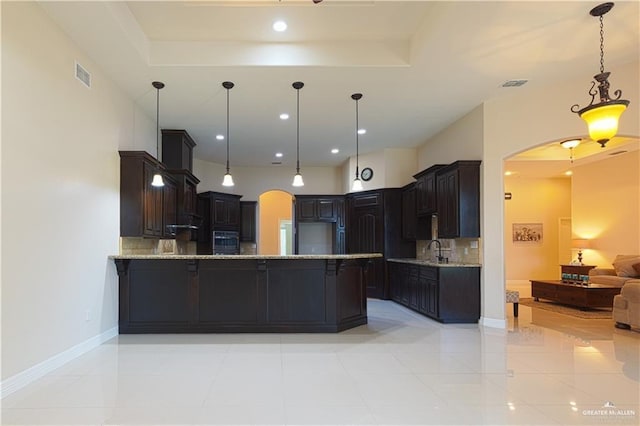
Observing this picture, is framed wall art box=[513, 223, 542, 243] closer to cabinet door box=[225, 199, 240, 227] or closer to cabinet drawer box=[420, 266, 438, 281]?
cabinet drawer box=[420, 266, 438, 281]

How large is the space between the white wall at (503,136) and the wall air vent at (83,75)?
17.6 ft

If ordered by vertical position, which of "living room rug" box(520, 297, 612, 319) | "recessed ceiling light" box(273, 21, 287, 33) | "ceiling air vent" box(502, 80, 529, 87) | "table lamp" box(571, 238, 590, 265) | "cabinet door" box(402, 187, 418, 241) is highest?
"recessed ceiling light" box(273, 21, 287, 33)

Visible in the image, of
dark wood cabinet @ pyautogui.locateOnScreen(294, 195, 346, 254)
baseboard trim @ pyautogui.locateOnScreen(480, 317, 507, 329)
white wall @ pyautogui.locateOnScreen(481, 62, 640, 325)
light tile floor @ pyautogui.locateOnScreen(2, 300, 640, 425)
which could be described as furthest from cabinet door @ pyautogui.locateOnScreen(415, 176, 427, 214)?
light tile floor @ pyautogui.locateOnScreen(2, 300, 640, 425)

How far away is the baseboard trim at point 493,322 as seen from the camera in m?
5.64

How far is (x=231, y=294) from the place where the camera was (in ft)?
17.2

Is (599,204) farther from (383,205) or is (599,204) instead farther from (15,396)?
(15,396)

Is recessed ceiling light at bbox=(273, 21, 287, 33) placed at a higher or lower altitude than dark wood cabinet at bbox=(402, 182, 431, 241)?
higher

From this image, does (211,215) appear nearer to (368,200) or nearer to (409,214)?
(368,200)

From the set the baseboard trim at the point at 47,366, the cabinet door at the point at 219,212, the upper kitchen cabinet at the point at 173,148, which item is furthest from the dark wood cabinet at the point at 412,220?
the baseboard trim at the point at 47,366

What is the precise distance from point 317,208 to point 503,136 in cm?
533

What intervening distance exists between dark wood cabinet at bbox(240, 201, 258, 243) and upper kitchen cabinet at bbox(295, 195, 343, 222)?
1210 mm

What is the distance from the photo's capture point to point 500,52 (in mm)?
4418

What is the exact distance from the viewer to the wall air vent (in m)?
4.29

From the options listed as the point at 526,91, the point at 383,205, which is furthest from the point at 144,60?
the point at 383,205
